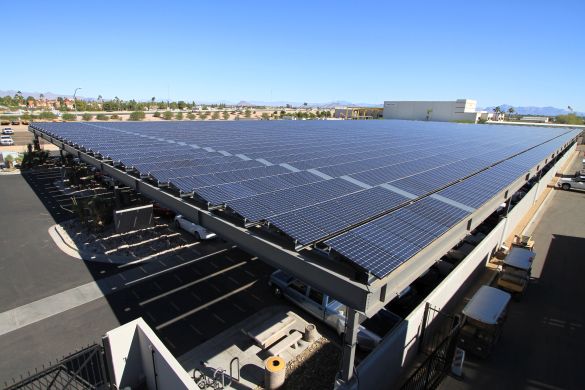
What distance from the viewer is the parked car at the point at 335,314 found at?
34.4 ft

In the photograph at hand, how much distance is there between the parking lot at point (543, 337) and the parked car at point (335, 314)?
2394 millimetres

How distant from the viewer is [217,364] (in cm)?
1003

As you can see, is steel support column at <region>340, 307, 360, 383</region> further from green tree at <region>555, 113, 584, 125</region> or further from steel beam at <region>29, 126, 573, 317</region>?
green tree at <region>555, 113, 584, 125</region>

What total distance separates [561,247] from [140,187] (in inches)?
930

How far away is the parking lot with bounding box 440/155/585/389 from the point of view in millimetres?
9508

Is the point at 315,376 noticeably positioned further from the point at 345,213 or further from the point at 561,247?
the point at 561,247

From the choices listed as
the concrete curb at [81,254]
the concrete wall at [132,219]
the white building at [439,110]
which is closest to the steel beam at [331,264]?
the concrete curb at [81,254]

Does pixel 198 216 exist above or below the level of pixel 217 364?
above

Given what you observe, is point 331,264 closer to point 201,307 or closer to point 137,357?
point 137,357

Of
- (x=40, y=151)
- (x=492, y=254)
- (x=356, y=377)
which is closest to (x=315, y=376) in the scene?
(x=356, y=377)

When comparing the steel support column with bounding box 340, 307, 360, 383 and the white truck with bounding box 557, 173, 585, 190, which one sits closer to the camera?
the steel support column with bounding box 340, 307, 360, 383

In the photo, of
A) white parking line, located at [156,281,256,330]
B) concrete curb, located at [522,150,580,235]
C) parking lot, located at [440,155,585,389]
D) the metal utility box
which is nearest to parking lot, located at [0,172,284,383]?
white parking line, located at [156,281,256,330]

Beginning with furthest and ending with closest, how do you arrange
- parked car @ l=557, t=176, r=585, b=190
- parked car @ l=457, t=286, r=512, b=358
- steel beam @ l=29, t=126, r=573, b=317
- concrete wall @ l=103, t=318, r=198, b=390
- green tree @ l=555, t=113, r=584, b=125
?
1. green tree @ l=555, t=113, r=584, b=125
2. parked car @ l=557, t=176, r=585, b=190
3. parked car @ l=457, t=286, r=512, b=358
4. concrete wall @ l=103, t=318, r=198, b=390
5. steel beam @ l=29, t=126, r=573, b=317

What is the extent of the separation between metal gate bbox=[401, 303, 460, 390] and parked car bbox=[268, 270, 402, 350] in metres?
1.13
